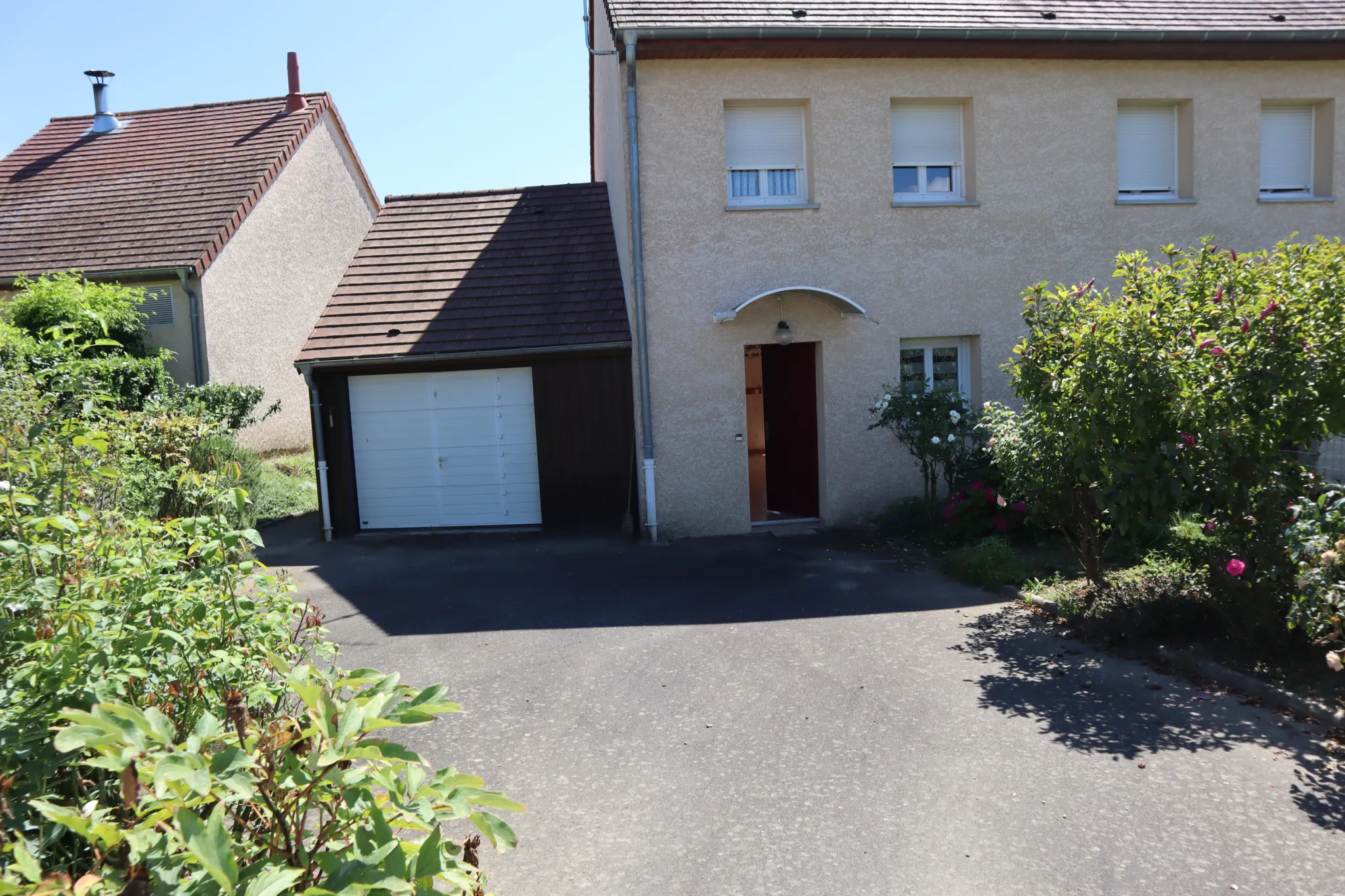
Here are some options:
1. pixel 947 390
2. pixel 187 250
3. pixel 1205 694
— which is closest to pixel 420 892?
pixel 1205 694

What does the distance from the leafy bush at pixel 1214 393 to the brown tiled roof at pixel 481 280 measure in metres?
6.54

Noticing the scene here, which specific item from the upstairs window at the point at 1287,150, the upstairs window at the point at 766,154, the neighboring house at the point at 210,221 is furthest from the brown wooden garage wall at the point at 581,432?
the upstairs window at the point at 1287,150

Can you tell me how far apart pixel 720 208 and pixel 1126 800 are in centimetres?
833

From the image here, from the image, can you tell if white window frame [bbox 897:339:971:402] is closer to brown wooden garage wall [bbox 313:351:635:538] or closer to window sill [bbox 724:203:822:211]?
window sill [bbox 724:203:822:211]

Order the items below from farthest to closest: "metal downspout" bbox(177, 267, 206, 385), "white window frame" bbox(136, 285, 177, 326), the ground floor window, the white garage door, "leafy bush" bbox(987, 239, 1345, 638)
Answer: "white window frame" bbox(136, 285, 177, 326), "metal downspout" bbox(177, 267, 206, 385), the white garage door, the ground floor window, "leafy bush" bbox(987, 239, 1345, 638)

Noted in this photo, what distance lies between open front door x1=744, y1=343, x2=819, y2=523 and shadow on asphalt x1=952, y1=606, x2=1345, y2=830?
18.6 ft

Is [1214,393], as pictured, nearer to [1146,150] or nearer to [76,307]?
[1146,150]

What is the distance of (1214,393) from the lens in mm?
5875

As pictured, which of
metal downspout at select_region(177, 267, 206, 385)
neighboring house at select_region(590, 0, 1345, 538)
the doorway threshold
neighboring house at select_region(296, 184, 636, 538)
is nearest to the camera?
neighboring house at select_region(590, 0, 1345, 538)

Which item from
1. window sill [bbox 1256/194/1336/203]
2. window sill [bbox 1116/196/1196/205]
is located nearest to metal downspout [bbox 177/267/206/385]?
window sill [bbox 1116/196/1196/205]

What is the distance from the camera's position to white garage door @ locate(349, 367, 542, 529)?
41.5 ft

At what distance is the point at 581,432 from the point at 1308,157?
10.1 metres

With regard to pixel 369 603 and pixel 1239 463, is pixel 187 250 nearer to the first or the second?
pixel 369 603

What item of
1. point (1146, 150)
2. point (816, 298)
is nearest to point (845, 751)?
point (816, 298)
